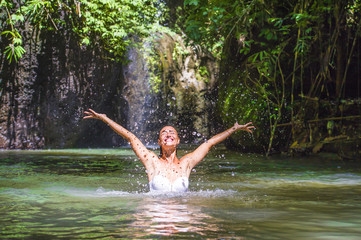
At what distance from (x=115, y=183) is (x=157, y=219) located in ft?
10.6

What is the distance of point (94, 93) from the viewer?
55.6ft

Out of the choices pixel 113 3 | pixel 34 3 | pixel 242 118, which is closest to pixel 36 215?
pixel 34 3

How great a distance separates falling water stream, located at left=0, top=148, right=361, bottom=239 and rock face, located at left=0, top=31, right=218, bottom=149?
21.2 feet

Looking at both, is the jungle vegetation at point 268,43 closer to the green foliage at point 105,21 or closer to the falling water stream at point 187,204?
the green foliage at point 105,21

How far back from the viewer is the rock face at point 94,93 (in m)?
15.7

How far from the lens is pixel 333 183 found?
7.18 m

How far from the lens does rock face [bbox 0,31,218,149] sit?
1571cm

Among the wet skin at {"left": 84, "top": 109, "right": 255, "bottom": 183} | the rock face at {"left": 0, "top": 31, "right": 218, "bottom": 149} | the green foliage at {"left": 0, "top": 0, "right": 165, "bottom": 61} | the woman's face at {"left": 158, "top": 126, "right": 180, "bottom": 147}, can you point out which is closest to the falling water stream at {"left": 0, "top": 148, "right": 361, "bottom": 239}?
the wet skin at {"left": 84, "top": 109, "right": 255, "bottom": 183}

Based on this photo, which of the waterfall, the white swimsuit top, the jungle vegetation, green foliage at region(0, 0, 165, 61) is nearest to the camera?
the white swimsuit top

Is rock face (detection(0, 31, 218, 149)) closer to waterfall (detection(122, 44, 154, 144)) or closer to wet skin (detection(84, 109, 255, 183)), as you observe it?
waterfall (detection(122, 44, 154, 144))

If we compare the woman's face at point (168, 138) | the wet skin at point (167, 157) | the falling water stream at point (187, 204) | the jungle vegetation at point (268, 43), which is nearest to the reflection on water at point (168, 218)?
the falling water stream at point (187, 204)

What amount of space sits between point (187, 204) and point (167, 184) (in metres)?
0.87

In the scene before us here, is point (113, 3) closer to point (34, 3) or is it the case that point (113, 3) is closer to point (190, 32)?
point (34, 3)

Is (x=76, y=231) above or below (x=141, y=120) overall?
below
